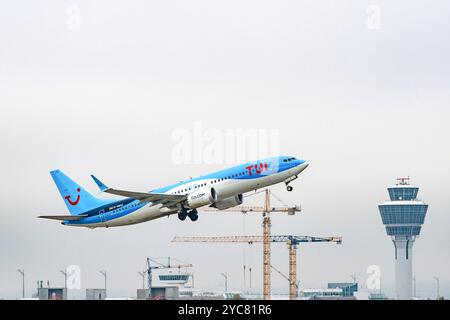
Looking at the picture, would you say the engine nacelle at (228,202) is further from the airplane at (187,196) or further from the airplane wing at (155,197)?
the airplane wing at (155,197)

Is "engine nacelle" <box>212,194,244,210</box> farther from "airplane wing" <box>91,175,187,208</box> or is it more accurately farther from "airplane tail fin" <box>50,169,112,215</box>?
"airplane tail fin" <box>50,169,112,215</box>

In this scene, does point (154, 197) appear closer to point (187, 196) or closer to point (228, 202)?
point (187, 196)

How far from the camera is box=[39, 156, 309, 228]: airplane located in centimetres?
14700

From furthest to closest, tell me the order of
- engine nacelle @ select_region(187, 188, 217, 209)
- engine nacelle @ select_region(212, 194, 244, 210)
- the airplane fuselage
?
engine nacelle @ select_region(212, 194, 244, 210)
engine nacelle @ select_region(187, 188, 217, 209)
the airplane fuselage

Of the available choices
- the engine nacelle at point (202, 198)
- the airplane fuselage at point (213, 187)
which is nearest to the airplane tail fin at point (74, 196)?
the airplane fuselage at point (213, 187)

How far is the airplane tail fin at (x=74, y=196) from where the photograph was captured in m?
168

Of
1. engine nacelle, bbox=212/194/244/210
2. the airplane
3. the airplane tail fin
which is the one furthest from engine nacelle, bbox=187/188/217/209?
the airplane tail fin

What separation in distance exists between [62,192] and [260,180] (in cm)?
4561

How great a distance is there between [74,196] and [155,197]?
84.0 feet

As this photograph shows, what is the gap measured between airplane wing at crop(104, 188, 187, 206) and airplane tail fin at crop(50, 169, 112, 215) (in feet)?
40.3
